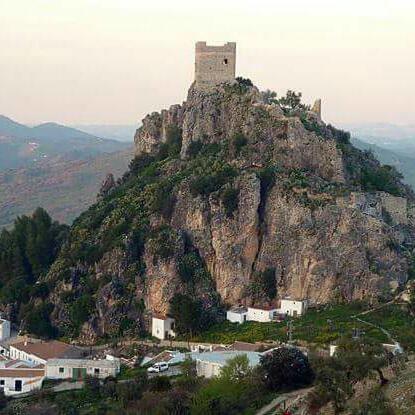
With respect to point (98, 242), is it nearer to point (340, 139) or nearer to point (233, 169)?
point (233, 169)

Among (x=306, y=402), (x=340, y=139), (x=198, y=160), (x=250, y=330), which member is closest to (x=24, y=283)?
(x=198, y=160)

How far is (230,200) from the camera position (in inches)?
2314

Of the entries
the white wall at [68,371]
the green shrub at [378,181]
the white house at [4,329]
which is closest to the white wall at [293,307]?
the white wall at [68,371]

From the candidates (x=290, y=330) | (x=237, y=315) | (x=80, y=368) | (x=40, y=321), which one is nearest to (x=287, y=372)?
(x=290, y=330)

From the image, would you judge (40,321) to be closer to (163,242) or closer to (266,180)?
(163,242)

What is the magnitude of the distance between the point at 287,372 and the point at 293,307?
14.9m

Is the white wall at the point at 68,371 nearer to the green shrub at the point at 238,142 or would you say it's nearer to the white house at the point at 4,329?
the white house at the point at 4,329

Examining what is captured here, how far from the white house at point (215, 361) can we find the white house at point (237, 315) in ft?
28.3

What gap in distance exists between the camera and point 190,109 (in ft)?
222

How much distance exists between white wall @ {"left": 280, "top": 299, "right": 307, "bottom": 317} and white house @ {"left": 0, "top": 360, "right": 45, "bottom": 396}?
47.0 feet

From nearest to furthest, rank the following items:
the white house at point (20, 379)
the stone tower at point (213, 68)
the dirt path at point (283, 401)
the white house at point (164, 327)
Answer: the dirt path at point (283, 401), the white house at point (20, 379), the white house at point (164, 327), the stone tower at point (213, 68)

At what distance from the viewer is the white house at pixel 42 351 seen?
53625mm

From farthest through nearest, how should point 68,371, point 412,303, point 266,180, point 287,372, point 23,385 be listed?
point 266,180
point 412,303
point 68,371
point 23,385
point 287,372

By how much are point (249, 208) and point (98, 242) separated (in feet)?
36.4
